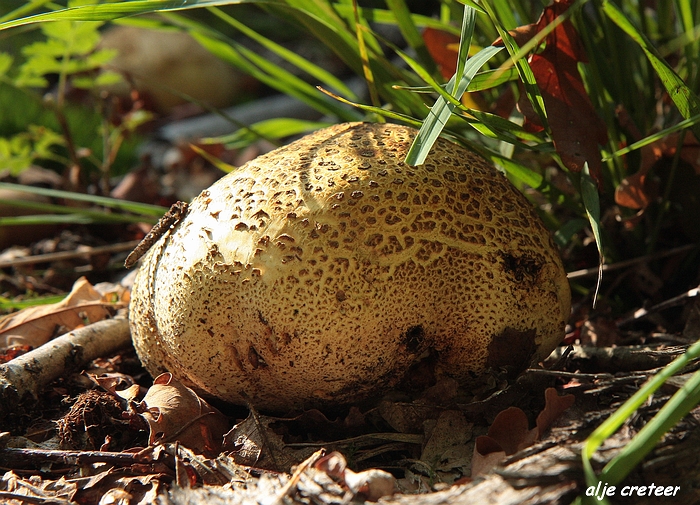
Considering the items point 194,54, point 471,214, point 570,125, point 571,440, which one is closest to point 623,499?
point 571,440

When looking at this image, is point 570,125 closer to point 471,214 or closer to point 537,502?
point 471,214

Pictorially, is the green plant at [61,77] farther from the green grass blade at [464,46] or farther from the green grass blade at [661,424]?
the green grass blade at [661,424]

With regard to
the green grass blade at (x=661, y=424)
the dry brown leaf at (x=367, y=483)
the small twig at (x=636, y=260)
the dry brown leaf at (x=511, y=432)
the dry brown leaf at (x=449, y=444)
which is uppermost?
the green grass blade at (x=661, y=424)

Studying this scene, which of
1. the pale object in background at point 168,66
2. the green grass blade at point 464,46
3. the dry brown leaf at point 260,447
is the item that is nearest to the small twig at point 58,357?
the dry brown leaf at point 260,447

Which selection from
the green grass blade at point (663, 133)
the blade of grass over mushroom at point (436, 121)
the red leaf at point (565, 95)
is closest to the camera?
the blade of grass over mushroom at point (436, 121)

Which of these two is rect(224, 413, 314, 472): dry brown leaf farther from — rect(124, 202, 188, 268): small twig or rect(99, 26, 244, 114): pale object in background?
rect(99, 26, 244, 114): pale object in background

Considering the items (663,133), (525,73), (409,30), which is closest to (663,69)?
(663,133)

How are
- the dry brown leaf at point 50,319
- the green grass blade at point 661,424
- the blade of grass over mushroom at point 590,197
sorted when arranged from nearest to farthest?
the green grass blade at point 661,424 → the blade of grass over mushroom at point 590,197 → the dry brown leaf at point 50,319
